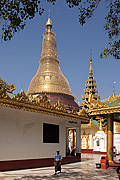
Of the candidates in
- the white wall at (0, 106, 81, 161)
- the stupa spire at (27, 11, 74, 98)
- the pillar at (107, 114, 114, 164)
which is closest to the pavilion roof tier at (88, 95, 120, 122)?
the pillar at (107, 114, 114, 164)

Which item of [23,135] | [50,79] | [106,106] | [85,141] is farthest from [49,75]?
[23,135]

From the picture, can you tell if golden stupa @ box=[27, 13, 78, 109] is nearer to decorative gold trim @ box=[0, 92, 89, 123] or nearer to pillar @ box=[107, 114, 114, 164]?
decorative gold trim @ box=[0, 92, 89, 123]

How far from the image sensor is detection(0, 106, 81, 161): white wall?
12.6 meters

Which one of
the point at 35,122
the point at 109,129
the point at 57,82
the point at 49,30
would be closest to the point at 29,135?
the point at 35,122

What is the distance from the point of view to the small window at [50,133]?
617 inches

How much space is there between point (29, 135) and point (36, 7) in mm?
8354

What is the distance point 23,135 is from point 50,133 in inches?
104

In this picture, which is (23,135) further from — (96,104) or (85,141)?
(85,141)

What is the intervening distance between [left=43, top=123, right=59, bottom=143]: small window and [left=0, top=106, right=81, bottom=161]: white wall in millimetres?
256

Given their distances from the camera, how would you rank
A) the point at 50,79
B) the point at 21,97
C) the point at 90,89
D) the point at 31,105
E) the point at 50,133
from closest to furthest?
1. the point at 21,97
2. the point at 31,105
3. the point at 50,133
4. the point at 50,79
5. the point at 90,89

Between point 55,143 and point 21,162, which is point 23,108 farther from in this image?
point 55,143

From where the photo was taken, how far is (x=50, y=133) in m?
16.0

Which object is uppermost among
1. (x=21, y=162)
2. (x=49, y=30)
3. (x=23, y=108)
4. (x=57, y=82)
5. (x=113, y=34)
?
(x=49, y=30)

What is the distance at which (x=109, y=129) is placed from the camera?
15273 mm
